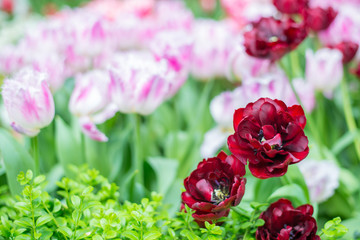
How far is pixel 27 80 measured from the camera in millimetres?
717

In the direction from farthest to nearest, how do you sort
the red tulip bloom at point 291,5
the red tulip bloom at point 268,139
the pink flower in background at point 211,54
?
1. the pink flower in background at point 211,54
2. the red tulip bloom at point 291,5
3. the red tulip bloom at point 268,139

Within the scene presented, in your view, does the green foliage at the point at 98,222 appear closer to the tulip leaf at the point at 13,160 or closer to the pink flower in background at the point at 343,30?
the tulip leaf at the point at 13,160

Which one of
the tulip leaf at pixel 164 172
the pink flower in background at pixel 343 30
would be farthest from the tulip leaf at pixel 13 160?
the pink flower in background at pixel 343 30

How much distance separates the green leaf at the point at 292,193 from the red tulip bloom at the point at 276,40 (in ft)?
0.84

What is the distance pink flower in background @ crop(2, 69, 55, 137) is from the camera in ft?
2.27

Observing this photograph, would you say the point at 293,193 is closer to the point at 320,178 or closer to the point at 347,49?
the point at 320,178

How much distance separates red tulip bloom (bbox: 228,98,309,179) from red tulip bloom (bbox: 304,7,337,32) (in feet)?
1.40

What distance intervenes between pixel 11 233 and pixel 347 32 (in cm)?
96

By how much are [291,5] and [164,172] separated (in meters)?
0.46

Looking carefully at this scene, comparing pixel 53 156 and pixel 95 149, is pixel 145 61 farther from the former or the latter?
pixel 53 156

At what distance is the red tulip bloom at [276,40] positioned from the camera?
804 mm

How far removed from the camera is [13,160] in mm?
800

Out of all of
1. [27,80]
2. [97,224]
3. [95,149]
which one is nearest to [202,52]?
[95,149]

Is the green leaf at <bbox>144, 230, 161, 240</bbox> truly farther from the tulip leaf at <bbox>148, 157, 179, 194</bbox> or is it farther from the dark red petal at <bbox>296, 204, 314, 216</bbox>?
the tulip leaf at <bbox>148, 157, 179, 194</bbox>
